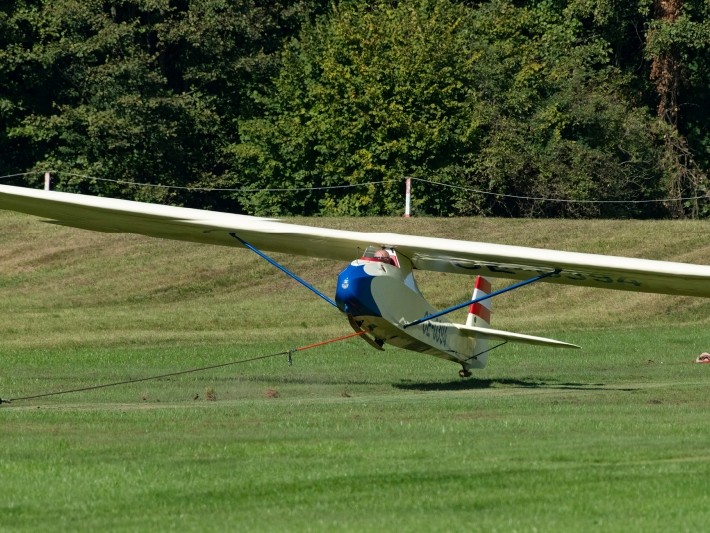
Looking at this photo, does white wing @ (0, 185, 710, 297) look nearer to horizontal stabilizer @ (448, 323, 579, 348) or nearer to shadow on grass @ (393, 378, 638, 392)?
horizontal stabilizer @ (448, 323, 579, 348)

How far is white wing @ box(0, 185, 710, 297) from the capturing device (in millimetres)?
18828

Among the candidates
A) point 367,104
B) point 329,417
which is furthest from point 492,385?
point 367,104

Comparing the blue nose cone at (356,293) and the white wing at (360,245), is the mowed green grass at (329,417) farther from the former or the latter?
the white wing at (360,245)

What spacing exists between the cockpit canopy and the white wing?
0.11 metres

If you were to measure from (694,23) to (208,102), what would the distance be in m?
17.7

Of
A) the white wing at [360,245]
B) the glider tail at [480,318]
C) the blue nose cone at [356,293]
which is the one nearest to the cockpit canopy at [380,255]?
the white wing at [360,245]

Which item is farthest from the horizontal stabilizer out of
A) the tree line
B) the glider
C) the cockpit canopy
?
the tree line

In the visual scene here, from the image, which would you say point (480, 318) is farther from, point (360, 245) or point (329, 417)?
point (329, 417)

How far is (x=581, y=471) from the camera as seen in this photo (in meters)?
11.2

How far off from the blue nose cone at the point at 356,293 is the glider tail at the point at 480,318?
335cm

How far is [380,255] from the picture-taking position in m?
19.5

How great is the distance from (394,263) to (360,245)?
1088 millimetres

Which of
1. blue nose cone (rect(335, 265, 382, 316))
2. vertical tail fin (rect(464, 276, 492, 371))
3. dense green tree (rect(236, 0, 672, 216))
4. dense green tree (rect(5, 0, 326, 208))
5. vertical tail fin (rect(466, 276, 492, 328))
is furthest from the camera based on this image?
dense green tree (rect(5, 0, 326, 208))

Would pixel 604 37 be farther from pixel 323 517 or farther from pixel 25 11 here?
pixel 323 517
